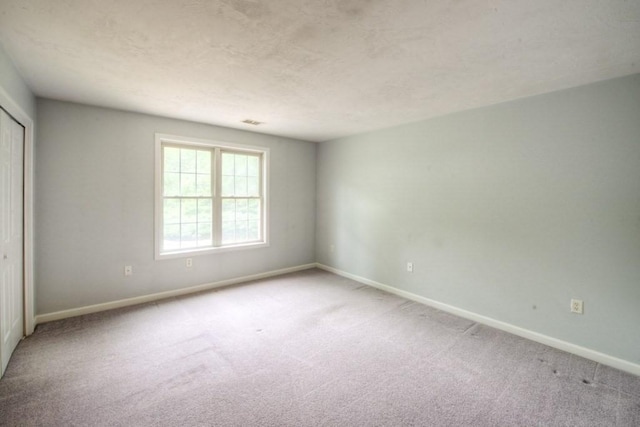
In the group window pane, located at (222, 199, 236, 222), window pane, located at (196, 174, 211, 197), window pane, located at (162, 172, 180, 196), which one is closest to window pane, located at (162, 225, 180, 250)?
window pane, located at (162, 172, 180, 196)

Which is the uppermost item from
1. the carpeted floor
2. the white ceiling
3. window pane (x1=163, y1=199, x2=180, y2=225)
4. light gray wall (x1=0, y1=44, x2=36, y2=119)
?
the white ceiling

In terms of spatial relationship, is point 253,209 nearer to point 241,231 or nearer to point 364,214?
point 241,231

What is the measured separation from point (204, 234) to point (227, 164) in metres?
1.16

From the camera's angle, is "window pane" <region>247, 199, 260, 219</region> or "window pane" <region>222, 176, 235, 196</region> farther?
"window pane" <region>247, 199, 260, 219</region>

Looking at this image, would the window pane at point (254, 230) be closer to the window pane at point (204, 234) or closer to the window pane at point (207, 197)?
the window pane at point (207, 197)

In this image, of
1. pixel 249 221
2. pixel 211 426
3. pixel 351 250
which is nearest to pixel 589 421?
pixel 211 426

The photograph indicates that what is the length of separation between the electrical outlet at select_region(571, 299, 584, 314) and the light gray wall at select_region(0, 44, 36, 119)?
196 inches

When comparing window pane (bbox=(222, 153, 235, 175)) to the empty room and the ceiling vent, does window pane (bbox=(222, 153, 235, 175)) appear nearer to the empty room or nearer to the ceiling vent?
the empty room

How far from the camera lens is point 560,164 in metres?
2.67

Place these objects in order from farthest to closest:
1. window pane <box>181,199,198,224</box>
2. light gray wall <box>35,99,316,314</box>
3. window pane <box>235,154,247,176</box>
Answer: window pane <box>235,154,247,176</box> < window pane <box>181,199,198,224</box> < light gray wall <box>35,99,316,314</box>

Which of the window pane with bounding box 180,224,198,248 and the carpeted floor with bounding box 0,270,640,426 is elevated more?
the window pane with bounding box 180,224,198,248

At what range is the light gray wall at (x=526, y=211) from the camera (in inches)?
94.1

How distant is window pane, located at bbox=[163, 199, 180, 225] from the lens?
3.94 m

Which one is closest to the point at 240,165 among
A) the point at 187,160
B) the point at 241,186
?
the point at 241,186
